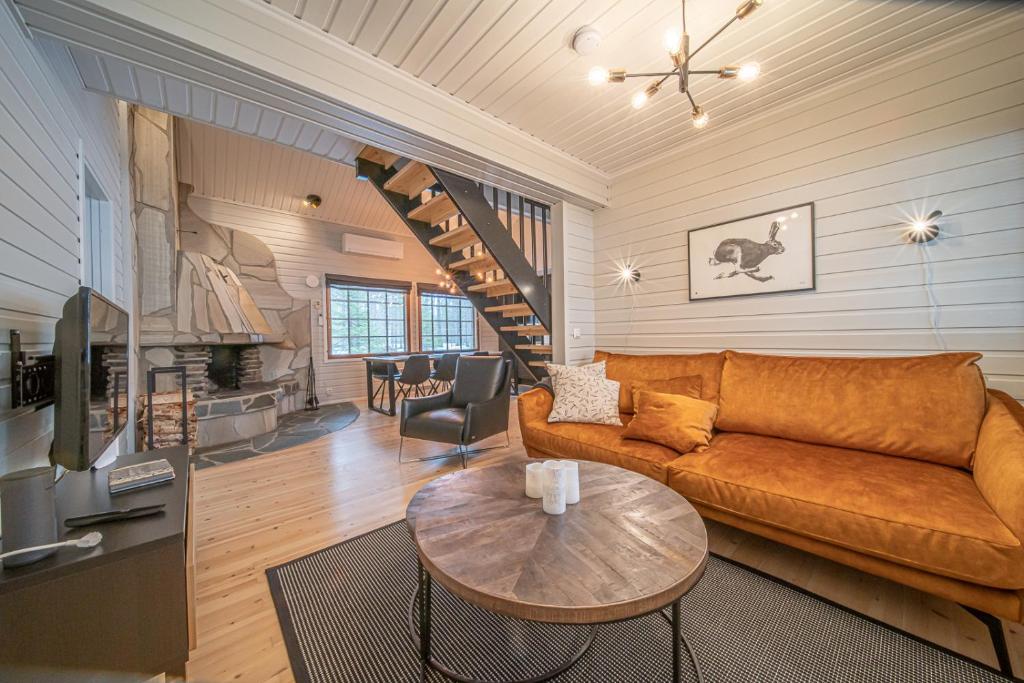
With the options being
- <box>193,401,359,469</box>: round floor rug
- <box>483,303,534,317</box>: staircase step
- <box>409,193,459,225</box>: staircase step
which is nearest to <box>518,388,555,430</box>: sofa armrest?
<box>483,303,534,317</box>: staircase step

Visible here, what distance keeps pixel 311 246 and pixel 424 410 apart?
399cm

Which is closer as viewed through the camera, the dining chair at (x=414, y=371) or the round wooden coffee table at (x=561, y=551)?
the round wooden coffee table at (x=561, y=551)

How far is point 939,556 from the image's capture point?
1.27m

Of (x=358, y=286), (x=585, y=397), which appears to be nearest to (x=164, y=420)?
(x=358, y=286)

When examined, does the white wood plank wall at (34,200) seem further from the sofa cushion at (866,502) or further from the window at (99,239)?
the sofa cushion at (866,502)

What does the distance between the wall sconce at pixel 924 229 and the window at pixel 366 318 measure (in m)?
6.42

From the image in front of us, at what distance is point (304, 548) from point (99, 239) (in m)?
2.38

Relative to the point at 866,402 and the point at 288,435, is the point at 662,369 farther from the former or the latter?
the point at 288,435

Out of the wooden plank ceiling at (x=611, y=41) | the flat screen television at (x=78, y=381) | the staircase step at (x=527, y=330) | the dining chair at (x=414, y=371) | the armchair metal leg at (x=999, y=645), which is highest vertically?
the wooden plank ceiling at (x=611, y=41)

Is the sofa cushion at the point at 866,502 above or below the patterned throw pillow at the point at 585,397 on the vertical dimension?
below

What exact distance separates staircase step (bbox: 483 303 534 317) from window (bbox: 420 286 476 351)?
330cm

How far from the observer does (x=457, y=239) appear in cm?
387

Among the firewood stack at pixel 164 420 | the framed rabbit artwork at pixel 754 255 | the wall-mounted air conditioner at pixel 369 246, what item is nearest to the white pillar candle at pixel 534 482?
the framed rabbit artwork at pixel 754 255

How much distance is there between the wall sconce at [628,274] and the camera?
3367 millimetres
